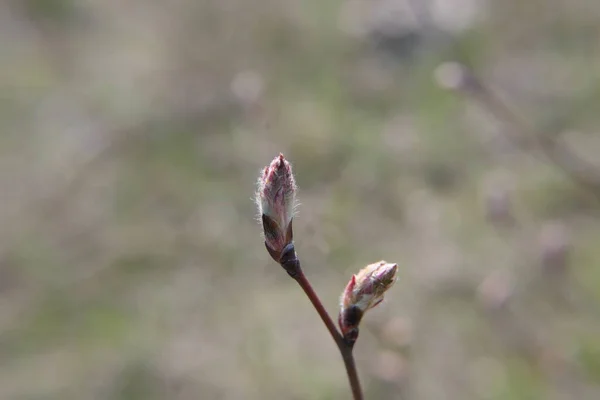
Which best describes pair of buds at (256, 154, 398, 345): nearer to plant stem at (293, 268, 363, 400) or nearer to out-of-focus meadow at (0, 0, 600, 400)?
plant stem at (293, 268, 363, 400)

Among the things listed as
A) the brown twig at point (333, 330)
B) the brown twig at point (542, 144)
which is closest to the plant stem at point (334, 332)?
the brown twig at point (333, 330)

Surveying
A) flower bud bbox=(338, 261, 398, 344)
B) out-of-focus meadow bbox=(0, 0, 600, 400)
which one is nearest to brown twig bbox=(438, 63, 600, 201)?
out-of-focus meadow bbox=(0, 0, 600, 400)

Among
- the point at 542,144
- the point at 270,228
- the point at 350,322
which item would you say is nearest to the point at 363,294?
the point at 350,322

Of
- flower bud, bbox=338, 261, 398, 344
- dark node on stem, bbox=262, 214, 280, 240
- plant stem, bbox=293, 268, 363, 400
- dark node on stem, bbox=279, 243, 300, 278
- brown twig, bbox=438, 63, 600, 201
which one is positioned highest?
brown twig, bbox=438, 63, 600, 201

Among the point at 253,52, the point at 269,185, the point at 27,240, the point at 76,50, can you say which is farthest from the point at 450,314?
the point at 76,50

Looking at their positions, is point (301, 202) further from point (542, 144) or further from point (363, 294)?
point (363, 294)
